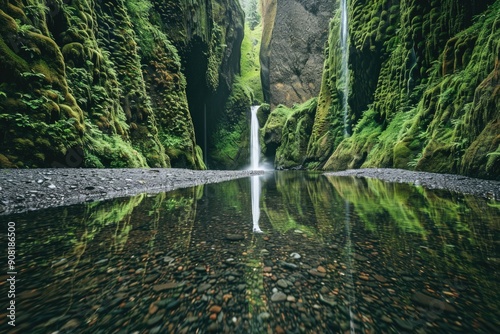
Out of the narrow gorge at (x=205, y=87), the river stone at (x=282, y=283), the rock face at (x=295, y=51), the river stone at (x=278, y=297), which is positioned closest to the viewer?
the river stone at (x=278, y=297)

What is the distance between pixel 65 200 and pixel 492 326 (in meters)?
5.64

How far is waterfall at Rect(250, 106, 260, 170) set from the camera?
33088 millimetres

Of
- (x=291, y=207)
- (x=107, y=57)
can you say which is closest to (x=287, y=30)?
(x=107, y=57)

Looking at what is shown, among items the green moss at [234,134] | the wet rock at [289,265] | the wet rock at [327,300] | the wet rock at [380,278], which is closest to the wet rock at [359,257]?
the wet rock at [380,278]

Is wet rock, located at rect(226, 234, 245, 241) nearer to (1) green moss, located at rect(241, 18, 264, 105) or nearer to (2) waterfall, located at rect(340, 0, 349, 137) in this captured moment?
(2) waterfall, located at rect(340, 0, 349, 137)

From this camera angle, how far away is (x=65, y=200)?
420 cm

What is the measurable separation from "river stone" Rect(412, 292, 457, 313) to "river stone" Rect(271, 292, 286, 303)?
694mm

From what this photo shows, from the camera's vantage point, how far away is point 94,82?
29.1ft

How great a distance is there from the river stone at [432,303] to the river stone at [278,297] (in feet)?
2.28

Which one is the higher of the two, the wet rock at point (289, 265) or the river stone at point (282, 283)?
the river stone at point (282, 283)

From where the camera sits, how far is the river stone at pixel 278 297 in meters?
1.21

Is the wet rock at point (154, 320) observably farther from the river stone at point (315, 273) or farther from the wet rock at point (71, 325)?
the river stone at point (315, 273)

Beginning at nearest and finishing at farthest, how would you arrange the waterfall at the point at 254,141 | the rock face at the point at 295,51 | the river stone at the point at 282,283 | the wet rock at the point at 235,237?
the river stone at the point at 282,283, the wet rock at the point at 235,237, the rock face at the point at 295,51, the waterfall at the point at 254,141

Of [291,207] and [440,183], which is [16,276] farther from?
[440,183]
